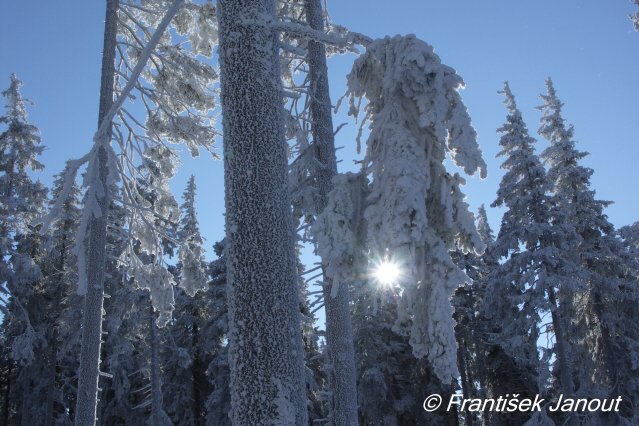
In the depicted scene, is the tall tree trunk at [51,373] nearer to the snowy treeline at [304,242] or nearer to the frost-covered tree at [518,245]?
the snowy treeline at [304,242]

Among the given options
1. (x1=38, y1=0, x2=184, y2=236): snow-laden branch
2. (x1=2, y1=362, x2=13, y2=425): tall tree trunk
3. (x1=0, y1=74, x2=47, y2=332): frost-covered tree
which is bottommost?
(x1=2, y1=362, x2=13, y2=425): tall tree trunk

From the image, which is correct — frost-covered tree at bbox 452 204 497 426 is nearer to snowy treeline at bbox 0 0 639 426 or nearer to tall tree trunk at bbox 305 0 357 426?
snowy treeline at bbox 0 0 639 426

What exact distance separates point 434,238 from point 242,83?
2103 mm

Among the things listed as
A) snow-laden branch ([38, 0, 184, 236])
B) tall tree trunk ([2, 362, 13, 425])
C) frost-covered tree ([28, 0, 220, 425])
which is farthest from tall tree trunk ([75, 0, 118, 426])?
tall tree trunk ([2, 362, 13, 425])

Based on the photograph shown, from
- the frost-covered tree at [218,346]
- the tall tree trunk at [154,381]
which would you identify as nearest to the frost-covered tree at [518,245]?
the frost-covered tree at [218,346]

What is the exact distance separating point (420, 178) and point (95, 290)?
8081 mm

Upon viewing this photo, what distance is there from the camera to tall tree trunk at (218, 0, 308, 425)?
4.00 m

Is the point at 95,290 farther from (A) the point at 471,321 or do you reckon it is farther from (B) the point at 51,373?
(A) the point at 471,321

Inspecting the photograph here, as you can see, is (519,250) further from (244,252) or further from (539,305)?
(244,252)

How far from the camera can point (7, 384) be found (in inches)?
1409

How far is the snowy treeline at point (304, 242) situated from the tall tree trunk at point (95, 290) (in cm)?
4

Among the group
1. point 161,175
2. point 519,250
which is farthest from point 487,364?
point 161,175

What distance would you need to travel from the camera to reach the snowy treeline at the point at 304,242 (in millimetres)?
4184

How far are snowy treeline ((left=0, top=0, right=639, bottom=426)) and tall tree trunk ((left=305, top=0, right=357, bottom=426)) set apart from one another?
0.12 feet
